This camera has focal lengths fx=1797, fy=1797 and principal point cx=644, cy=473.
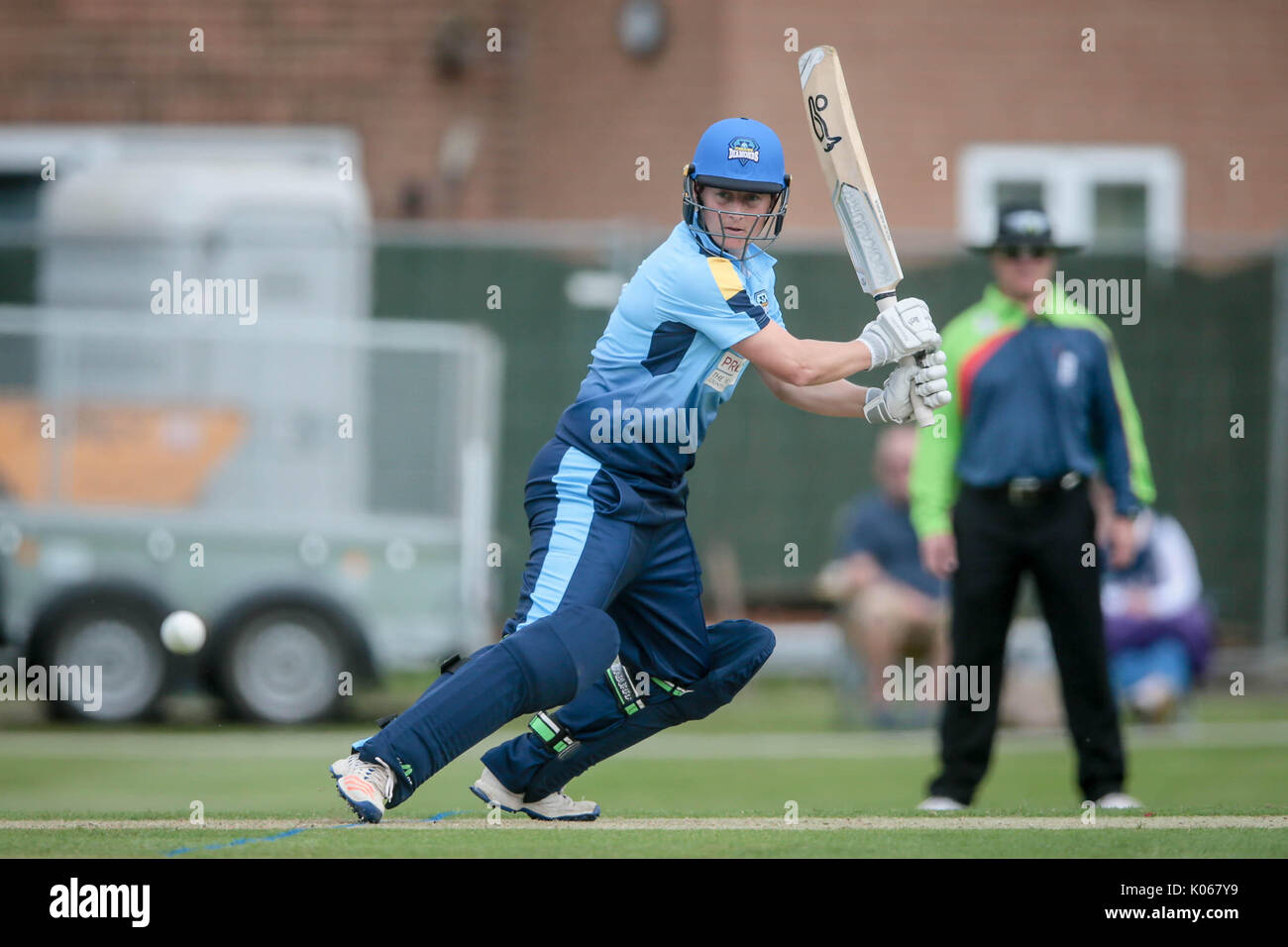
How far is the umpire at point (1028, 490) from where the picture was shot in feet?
23.6

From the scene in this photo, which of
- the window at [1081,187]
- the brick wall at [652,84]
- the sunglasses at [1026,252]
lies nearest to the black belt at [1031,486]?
the sunglasses at [1026,252]

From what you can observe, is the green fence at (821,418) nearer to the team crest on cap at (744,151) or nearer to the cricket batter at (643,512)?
the cricket batter at (643,512)

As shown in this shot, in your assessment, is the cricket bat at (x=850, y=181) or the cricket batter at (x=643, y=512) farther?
the cricket bat at (x=850, y=181)

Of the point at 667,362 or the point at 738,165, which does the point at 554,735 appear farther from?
the point at 738,165

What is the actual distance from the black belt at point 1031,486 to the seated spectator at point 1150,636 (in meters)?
3.85

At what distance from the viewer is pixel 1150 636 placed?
1116 centimetres

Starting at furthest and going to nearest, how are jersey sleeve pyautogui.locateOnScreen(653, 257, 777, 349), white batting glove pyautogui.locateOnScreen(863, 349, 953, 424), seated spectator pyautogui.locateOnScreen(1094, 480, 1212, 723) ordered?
seated spectator pyautogui.locateOnScreen(1094, 480, 1212, 723) < white batting glove pyautogui.locateOnScreen(863, 349, 953, 424) < jersey sleeve pyautogui.locateOnScreen(653, 257, 777, 349)

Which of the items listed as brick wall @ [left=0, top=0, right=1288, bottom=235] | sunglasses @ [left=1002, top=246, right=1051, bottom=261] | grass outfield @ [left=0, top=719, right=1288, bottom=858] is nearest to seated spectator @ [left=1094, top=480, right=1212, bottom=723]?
grass outfield @ [left=0, top=719, right=1288, bottom=858]

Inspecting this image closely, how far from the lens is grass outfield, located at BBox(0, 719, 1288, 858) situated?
16.5 feet

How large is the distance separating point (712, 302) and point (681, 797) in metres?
4.02

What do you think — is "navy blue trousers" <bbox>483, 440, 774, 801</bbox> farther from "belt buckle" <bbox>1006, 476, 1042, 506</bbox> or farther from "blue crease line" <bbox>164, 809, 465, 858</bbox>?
"belt buckle" <bbox>1006, 476, 1042, 506</bbox>

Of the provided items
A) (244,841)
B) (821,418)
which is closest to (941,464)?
(244,841)

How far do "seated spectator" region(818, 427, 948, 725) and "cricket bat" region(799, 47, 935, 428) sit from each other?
5.25 meters

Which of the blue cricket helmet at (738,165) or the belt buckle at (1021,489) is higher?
the blue cricket helmet at (738,165)
